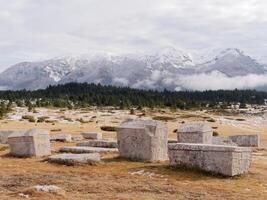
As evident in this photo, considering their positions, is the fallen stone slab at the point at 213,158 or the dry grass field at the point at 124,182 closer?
the dry grass field at the point at 124,182

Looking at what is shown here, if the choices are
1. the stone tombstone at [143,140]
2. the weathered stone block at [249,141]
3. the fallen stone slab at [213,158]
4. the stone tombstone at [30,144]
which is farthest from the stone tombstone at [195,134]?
the weathered stone block at [249,141]

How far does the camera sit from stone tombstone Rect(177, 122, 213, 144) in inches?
1379

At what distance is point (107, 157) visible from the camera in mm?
29984

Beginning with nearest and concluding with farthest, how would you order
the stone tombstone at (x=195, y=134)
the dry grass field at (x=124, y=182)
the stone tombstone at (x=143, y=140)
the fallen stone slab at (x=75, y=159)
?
the dry grass field at (x=124, y=182), the fallen stone slab at (x=75, y=159), the stone tombstone at (x=143, y=140), the stone tombstone at (x=195, y=134)

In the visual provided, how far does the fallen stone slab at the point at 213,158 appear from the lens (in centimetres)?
2350

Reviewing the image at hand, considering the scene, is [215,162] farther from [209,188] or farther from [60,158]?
[60,158]

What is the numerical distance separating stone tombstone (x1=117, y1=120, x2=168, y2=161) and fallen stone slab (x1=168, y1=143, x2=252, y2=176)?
3089mm

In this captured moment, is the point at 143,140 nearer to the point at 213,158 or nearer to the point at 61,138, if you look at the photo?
the point at 213,158

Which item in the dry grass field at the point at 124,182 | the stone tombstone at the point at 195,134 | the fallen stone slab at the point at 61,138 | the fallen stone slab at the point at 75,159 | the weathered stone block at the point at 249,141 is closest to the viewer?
the dry grass field at the point at 124,182

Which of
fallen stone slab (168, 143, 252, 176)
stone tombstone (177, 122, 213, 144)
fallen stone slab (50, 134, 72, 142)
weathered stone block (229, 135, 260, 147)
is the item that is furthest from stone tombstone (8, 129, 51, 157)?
weathered stone block (229, 135, 260, 147)

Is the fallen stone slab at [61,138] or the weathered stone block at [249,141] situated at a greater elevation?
the fallen stone slab at [61,138]

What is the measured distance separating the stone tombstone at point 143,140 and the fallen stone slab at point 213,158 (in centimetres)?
309

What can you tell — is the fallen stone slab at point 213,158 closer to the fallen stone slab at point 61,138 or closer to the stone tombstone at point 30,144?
the stone tombstone at point 30,144

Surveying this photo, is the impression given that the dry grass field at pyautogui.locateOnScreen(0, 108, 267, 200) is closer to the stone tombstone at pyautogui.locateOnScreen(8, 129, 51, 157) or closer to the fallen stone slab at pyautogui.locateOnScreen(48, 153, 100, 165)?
the fallen stone slab at pyautogui.locateOnScreen(48, 153, 100, 165)
